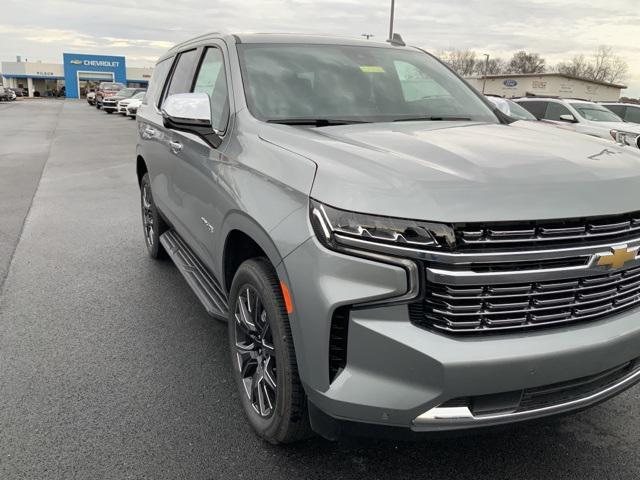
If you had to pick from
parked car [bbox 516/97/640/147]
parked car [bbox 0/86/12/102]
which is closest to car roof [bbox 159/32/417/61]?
parked car [bbox 516/97/640/147]

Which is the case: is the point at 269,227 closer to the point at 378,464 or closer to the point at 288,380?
the point at 288,380

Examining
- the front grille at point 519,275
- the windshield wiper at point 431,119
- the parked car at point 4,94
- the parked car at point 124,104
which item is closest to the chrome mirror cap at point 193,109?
the windshield wiper at point 431,119

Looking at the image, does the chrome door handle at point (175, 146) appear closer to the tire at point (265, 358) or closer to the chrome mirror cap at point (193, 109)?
the chrome mirror cap at point (193, 109)

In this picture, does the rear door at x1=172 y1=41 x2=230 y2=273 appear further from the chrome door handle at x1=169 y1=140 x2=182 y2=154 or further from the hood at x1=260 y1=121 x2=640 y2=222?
the hood at x1=260 y1=121 x2=640 y2=222

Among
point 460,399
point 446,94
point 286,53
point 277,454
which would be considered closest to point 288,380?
point 277,454

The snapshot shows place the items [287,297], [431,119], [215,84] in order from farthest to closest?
[215,84] < [431,119] < [287,297]

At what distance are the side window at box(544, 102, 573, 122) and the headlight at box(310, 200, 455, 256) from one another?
14.4 metres

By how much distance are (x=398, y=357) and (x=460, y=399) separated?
11.1 inches

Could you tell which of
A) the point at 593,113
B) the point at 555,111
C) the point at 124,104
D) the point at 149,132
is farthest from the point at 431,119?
the point at 124,104

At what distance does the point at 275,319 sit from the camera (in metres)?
2.36

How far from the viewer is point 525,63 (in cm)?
10294

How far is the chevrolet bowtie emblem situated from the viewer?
82.4 inches

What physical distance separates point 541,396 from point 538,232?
2.12 feet

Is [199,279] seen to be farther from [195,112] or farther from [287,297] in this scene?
[287,297]
